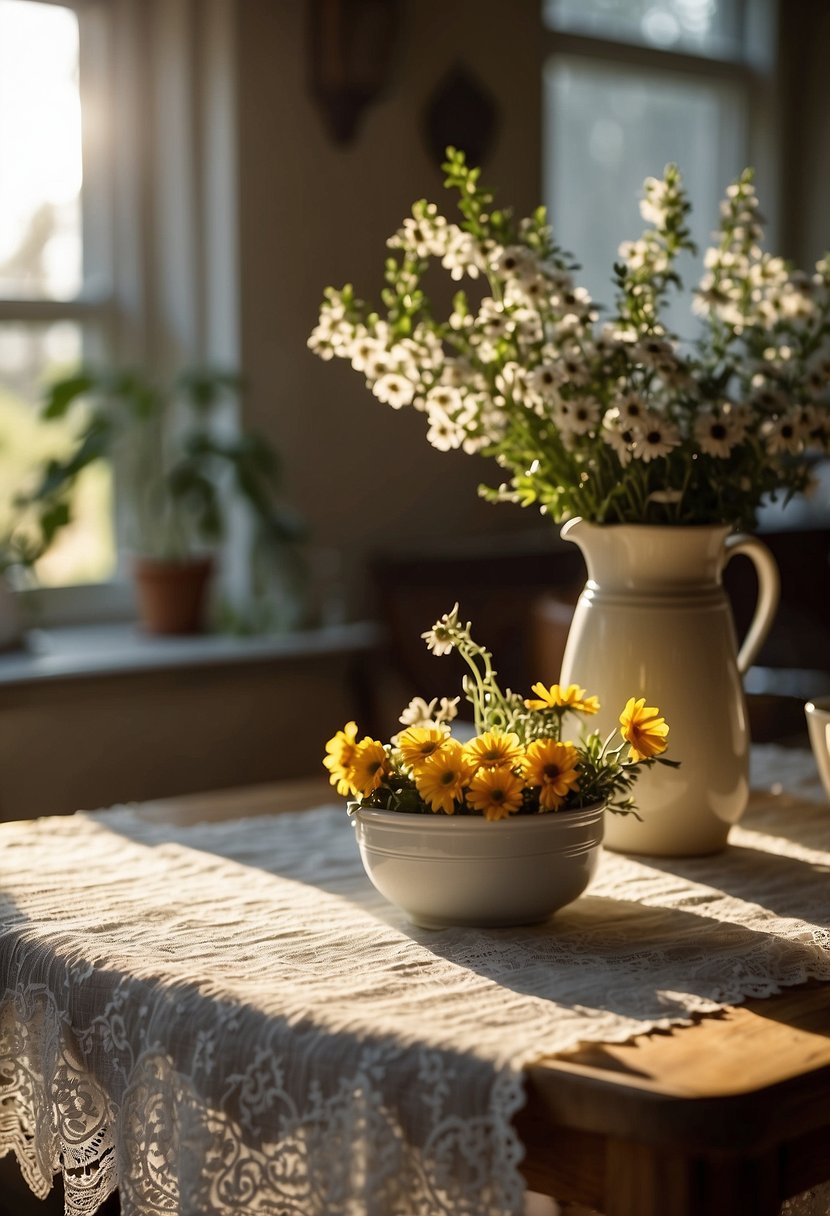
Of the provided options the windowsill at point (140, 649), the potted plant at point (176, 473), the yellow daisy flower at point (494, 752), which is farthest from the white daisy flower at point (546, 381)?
the potted plant at point (176, 473)

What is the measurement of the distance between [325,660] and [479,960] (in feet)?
7.53

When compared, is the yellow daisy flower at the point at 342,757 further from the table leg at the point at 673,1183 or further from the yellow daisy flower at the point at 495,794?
the table leg at the point at 673,1183

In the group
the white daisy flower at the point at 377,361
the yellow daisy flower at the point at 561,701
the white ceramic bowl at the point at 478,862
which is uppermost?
the white daisy flower at the point at 377,361

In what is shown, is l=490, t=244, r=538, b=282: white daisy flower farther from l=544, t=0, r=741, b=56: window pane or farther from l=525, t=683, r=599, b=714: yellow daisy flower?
l=544, t=0, r=741, b=56: window pane

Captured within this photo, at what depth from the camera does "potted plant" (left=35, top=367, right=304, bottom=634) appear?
322 centimetres

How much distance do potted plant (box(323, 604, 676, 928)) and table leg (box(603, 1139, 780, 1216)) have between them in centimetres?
27

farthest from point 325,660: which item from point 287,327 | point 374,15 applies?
point 374,15

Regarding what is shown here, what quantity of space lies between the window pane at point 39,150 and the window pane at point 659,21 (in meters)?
1.27

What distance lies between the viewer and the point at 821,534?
4.18 metres

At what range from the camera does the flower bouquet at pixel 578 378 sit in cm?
142

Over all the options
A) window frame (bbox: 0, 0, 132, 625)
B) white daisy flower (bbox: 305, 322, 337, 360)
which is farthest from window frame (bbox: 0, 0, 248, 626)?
white daisy flower (bbox: 305, 322, 337, 360)

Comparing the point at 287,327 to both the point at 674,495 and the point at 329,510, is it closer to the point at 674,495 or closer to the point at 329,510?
the point at 329,510

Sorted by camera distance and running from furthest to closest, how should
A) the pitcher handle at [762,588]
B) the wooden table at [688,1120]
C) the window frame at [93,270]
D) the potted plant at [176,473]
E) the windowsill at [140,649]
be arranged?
the window frame at [93,270] < the potted plant at [176,473] < the windowsill at [140,649] < the pitcher handle at [762,588] < the wooden table at [688,1120]

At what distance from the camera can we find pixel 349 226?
3.56m
